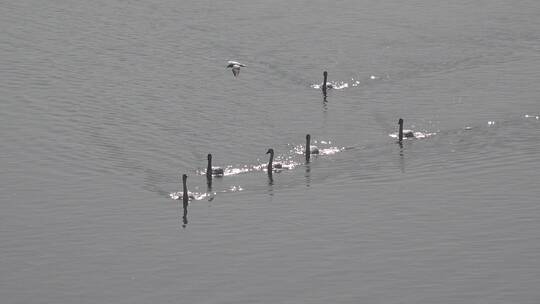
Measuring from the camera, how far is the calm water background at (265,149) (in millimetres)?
57062

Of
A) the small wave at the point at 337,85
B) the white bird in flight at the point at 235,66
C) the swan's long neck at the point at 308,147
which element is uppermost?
the small wave at the point at 337,85

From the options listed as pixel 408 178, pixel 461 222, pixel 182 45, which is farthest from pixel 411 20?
pixel 461 222

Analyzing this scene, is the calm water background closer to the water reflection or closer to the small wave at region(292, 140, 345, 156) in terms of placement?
the water reflection

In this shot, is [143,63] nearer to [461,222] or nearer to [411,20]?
[411,20]

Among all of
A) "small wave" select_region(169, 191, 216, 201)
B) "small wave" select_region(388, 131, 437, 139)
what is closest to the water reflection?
"small wave" select_region(388, 131, 437, 139)

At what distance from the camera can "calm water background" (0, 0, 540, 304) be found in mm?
57062

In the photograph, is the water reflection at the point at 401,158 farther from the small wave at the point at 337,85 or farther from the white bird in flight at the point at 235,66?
the small wave at the point at 337,85

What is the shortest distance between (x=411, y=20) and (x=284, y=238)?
195 ft

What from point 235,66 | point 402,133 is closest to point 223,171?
point 235,66

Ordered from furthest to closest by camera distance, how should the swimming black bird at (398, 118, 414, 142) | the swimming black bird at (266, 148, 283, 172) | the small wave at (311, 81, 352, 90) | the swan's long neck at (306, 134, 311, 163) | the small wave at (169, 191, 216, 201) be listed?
the small wave at (311, 81, 352, 90) < the swimming black bird at (398, 118, 414, 142) < the swan's long neck at (306, 134, 311, 163) < the swimming black bird at (266, 148, 283, 172) < the small wave at (169, 191, 216, 201)

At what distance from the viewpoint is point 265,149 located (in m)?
76.4

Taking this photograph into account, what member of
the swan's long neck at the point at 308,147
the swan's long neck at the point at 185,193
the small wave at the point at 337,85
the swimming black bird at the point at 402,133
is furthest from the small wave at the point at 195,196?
the small wave at the point at 337,85

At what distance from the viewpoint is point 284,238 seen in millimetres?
61438

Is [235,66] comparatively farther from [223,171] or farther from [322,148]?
[322,148]
